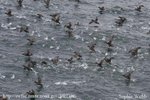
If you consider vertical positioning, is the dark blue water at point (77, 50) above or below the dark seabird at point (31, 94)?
above

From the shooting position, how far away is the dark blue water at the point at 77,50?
32906 millimetres

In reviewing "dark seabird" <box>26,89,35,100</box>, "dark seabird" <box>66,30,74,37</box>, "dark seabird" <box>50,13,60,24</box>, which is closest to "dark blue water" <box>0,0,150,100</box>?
"dark seabird" <box>66,30,74,37</box>

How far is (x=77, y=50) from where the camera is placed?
38000 millimetres

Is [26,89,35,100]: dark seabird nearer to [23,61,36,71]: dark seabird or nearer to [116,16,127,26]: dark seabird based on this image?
[23,61,36,71]: dark seabird

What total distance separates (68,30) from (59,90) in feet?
31.6

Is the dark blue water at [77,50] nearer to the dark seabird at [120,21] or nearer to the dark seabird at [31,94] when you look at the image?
the dark seabird at [120,21]

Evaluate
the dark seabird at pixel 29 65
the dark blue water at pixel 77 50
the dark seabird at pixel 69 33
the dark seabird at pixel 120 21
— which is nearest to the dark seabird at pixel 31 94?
→ the dark blue water at pixel 77 50

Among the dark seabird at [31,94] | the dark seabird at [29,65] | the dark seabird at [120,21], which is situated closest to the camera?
the dark seabird at [31,94]

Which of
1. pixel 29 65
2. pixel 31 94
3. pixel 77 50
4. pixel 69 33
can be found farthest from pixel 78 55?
pixel 31 94

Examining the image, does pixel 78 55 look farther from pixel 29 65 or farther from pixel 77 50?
pixel 29 65

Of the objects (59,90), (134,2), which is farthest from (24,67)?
(134,2)

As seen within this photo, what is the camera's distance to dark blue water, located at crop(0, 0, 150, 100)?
1296 inches

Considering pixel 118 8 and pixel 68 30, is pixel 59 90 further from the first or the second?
pixel 118 8

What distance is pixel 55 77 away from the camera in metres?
33.8
